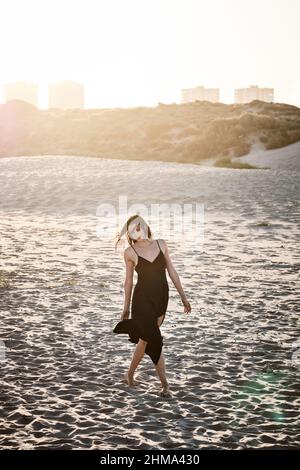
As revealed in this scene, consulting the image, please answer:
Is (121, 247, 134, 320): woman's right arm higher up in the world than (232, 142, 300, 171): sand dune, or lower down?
lower down

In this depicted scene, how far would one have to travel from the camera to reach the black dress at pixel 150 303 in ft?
24.0

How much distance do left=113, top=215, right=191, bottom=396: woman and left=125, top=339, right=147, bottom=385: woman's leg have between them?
2cm

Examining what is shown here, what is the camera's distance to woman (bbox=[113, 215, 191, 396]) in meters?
7.30

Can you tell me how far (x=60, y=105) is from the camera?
197 metres

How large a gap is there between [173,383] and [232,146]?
2093 inches

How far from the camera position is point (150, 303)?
7.33 metres

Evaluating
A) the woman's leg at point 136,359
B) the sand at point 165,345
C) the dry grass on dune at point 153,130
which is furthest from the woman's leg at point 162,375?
the dry grass on dune at point 153,130

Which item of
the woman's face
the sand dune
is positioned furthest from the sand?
the sand dune

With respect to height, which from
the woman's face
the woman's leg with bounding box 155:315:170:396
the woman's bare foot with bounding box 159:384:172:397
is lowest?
the woman's bare foot with bounding box 159:384:172:397

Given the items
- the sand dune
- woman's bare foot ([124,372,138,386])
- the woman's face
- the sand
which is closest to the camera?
the sand

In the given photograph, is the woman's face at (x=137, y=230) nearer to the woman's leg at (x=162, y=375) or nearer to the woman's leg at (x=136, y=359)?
the woman's leg at (x=162, y=375)

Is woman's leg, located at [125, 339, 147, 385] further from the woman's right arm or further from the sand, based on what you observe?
the woman's right arm

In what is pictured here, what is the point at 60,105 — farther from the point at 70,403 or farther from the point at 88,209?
the point at 70,403

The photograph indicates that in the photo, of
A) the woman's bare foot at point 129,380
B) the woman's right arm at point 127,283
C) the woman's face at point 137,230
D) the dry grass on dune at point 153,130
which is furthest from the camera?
the dry grass on dune at point 153,130
